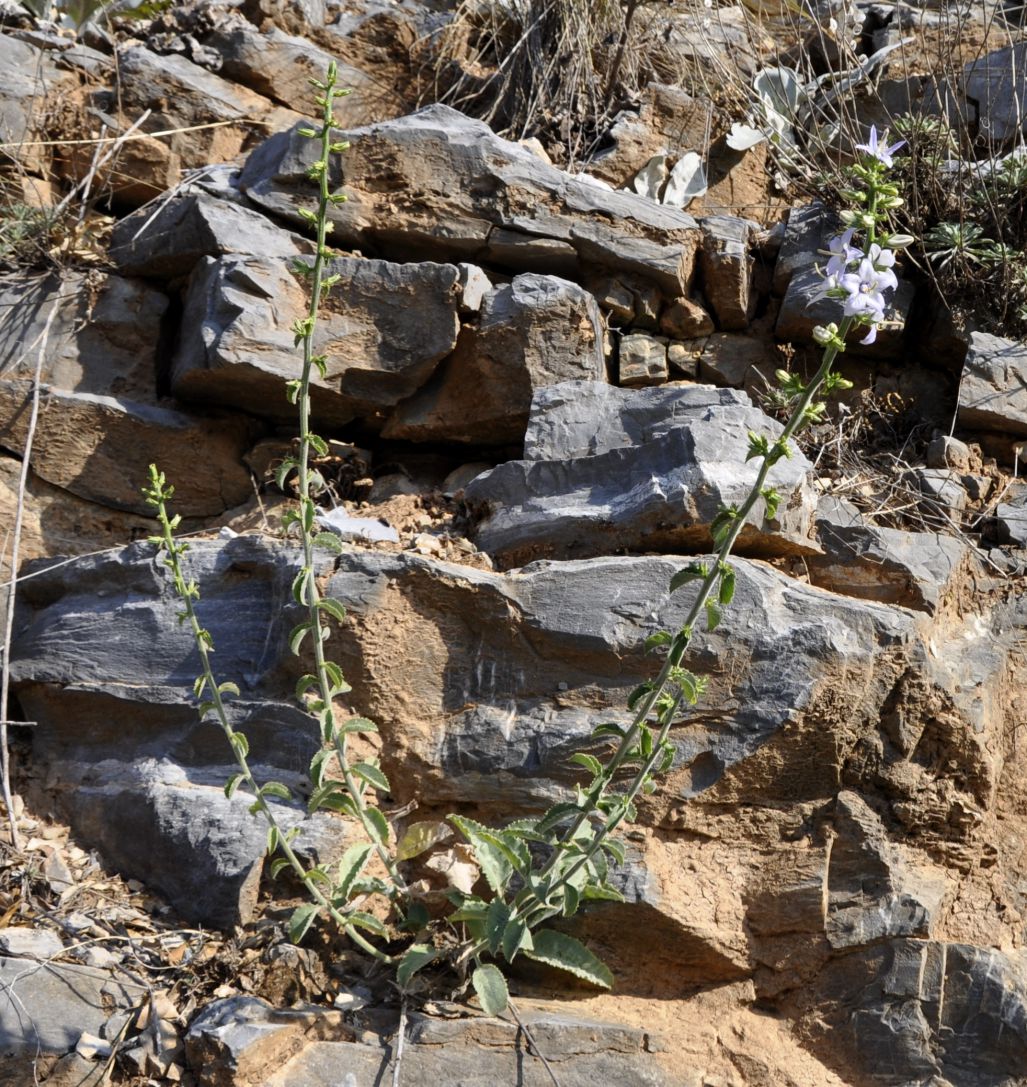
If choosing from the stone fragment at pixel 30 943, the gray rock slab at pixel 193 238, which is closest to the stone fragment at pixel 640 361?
the gray rock slab at pixel 193 238

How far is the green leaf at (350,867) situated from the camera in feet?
10.2

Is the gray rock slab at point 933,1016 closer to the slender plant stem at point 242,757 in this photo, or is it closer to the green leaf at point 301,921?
the slender plant stem at point 242,757

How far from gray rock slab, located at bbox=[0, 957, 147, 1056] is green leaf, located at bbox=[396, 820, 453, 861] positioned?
0.73 metres

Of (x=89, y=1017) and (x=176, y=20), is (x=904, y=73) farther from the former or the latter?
(x=89, y=1017)

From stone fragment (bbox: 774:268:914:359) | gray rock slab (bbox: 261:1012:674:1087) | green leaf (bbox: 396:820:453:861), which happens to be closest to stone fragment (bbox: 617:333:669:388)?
stone fragment (bbox: 774:268:914:359)

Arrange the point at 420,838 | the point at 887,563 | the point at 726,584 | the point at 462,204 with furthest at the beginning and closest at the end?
the point at 462,204, the point at 887,563, the point at 420,838, the point at 726,584

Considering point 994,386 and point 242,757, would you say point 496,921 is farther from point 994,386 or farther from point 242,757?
point 994,386

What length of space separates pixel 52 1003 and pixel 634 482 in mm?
2201

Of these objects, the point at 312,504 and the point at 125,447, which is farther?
the point at 125,447

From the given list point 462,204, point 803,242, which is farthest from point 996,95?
point 462,204

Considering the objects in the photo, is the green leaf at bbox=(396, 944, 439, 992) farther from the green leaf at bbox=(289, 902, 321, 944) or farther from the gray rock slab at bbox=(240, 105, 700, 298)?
the gray rock slab at bbox=(240, 105, 700, 298)

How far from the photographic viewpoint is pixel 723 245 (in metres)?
5.01

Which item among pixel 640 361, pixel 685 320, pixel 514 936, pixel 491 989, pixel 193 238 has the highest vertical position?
pixel 685 320

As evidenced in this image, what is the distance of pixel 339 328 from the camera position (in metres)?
4.65
